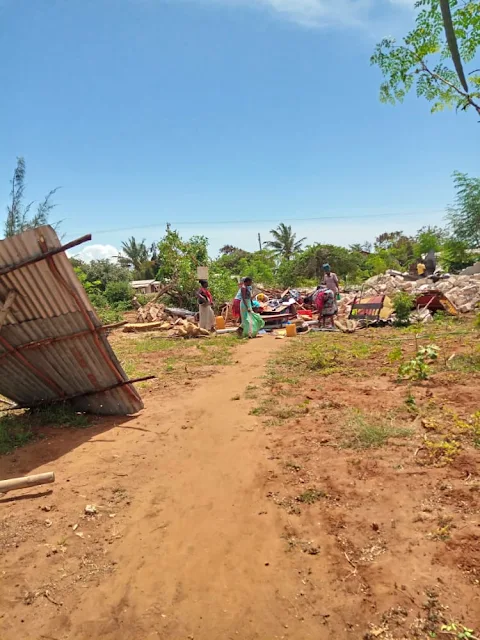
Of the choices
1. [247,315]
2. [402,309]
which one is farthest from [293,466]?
[402,309]

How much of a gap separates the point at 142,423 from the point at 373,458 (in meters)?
2.79

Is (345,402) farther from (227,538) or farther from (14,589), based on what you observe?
(14,589)

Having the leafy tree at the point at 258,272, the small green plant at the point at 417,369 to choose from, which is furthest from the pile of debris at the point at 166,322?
the leafy tree at the point at 258,272

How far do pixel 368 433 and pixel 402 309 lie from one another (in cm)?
812

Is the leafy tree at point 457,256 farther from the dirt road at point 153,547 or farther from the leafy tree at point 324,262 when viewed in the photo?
the dirt road at point 153,547

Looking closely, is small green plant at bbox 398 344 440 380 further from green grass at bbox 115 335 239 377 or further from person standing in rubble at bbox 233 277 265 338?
person standing in rubble at bbox 233 277 265 338

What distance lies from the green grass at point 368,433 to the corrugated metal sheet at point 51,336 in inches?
108

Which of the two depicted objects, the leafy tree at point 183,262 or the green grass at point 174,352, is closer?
the green grass at point 174,352

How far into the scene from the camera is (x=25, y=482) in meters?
3.60

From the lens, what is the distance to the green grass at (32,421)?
475 cm

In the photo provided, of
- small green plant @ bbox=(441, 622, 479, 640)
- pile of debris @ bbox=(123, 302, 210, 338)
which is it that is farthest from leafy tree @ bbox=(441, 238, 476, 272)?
small green plant @ bbox=(441, 622, 479, 640)

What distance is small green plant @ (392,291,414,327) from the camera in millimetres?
11539

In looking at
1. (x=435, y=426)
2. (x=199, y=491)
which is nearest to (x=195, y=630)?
(x=199, y=491)

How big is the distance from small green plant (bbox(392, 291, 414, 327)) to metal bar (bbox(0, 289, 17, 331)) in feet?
32.2
